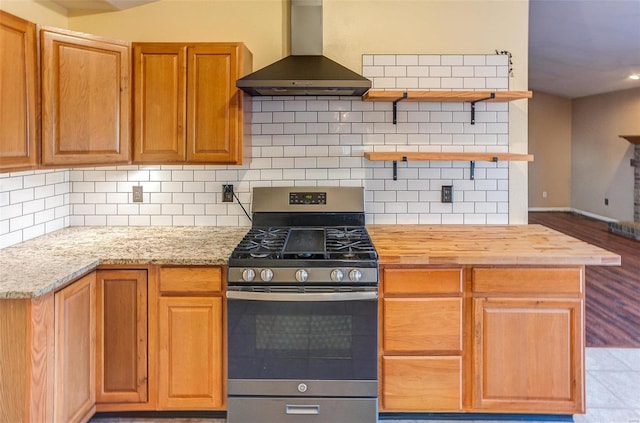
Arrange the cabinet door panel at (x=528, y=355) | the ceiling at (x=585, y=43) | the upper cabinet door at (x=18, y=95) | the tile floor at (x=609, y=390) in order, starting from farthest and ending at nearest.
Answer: the ceiling at (x=585, y=43) < the tile floor at (x=609, y=390) < the cabinet door panel at (x=528, y=355) < the upper cabinet door at (x=18, y=95)

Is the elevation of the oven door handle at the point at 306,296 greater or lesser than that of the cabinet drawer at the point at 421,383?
greater

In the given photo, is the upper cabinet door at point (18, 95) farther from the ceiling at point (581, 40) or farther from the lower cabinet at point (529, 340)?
the lower cabinet at point (529, 340)

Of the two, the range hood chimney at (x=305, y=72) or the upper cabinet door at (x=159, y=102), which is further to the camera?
the upper cabinet door at (x=159, y=102)

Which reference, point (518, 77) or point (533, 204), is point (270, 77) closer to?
point (518, 77)

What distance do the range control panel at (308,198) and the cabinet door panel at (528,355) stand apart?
3.81ft

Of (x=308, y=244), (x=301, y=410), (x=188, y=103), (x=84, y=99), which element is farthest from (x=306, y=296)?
(x=84, y=99)

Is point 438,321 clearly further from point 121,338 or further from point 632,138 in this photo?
point 632,138

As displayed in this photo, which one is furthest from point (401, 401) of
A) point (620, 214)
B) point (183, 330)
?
point (620, 214)

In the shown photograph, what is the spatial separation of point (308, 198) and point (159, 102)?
1.04m

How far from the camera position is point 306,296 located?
7.17 ft

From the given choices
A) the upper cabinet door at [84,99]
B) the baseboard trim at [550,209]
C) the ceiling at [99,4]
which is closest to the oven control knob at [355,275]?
the upper cabinet door at [84,99]

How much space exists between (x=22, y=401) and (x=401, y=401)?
5.33 ft

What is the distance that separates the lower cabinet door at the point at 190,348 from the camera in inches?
90.6

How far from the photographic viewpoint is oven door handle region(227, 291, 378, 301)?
7.17 ft
